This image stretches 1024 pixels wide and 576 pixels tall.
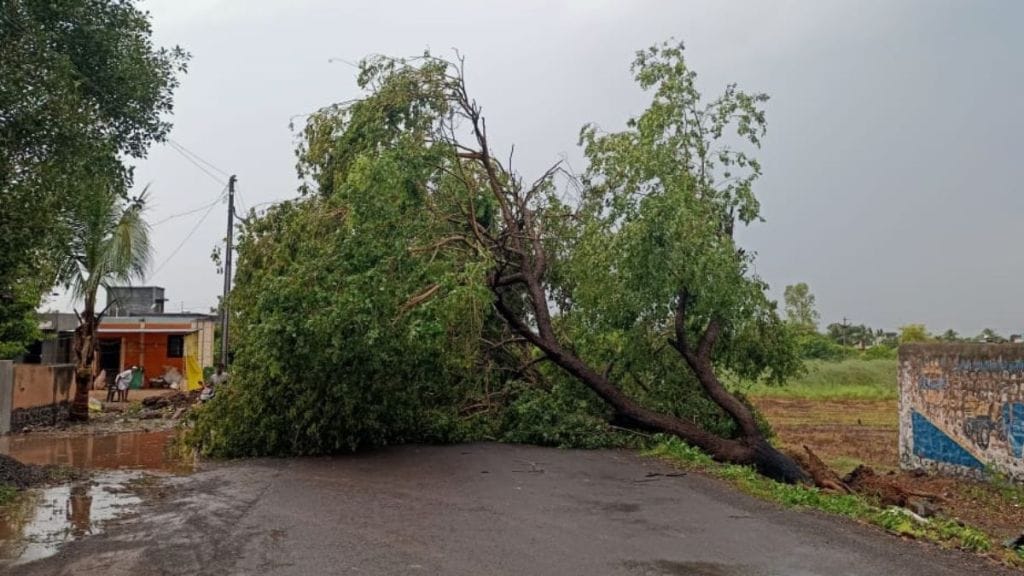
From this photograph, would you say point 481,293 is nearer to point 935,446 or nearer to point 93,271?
point 935,446

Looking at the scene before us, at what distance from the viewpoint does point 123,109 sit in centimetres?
1370

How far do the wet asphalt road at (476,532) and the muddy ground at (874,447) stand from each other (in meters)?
2.38

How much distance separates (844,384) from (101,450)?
105ft

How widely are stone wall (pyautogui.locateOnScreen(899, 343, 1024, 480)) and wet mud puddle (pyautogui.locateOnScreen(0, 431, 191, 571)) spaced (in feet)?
39.8

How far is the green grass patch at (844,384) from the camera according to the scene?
3490cm

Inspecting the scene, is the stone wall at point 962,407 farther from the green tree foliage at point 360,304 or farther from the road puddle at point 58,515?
the road puddle at point 58,515

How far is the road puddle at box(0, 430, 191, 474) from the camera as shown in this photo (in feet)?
42.7

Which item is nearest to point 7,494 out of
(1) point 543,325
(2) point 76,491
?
(2) point 76,491

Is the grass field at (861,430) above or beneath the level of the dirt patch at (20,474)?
beneath

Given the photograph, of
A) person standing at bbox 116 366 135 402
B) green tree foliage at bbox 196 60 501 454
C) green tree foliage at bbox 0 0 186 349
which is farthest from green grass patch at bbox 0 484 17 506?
person standing at bbox 116 366 135 402

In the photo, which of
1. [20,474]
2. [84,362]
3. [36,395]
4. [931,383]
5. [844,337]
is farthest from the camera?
[844,337]

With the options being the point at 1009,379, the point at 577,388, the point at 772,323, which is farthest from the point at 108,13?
the point at 1009,379

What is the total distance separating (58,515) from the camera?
8570mm

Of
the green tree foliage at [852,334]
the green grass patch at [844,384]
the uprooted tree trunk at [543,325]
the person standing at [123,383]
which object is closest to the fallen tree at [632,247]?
the uprooted tree trunk at [543,325]
